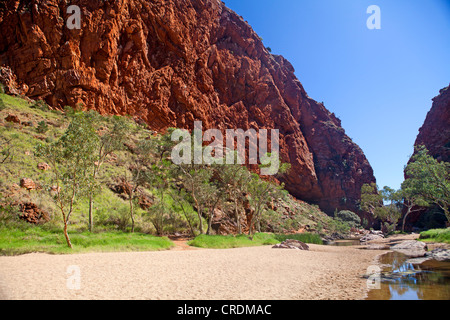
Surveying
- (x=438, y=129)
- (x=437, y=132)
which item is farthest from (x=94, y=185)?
(x=438, y=129)

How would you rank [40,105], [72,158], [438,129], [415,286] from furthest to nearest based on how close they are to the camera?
[438,129], [40,105], [72,158], [415,286]

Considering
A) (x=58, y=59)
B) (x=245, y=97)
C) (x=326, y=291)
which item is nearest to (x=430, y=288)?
(x=326, y=291)

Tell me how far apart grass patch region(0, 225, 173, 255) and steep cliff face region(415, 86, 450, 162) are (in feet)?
252

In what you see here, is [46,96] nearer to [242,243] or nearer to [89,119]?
[89,119]

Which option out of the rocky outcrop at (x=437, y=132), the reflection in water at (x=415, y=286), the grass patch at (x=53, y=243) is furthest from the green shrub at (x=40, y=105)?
the rocky outcrop at (x=437, y=132)

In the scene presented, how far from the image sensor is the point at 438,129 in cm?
6719

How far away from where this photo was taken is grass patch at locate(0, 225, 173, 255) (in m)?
12.3

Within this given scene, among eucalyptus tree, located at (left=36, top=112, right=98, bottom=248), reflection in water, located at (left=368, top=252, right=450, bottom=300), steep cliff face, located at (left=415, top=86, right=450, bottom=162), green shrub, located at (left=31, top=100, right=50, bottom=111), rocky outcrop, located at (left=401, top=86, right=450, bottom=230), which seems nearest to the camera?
reflection in water, located at (left=368, top=252, right=450, bottom=300)

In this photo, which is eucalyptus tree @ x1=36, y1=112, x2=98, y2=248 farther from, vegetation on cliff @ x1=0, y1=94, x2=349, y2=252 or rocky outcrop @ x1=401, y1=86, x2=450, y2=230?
rocky outcrop @ x1=401, y1=86, x2=450, y2=230

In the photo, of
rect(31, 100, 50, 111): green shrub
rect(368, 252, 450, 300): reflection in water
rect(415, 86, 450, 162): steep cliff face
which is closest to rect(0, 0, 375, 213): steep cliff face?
rect(31, 100, 50, 111): green shrub

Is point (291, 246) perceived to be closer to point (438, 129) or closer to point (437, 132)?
point (437, 132)

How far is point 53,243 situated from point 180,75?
5641cm

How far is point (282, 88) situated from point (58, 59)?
2971 inches

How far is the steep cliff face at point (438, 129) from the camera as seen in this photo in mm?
62031
